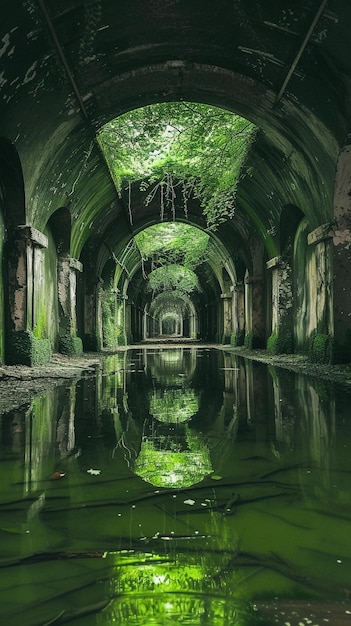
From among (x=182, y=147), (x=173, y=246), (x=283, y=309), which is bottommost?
(x=283, y=309)

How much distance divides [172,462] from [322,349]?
7.62 meters

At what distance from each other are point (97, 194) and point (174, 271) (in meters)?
18.8

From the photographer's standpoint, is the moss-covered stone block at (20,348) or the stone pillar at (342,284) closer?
the moss-covered stone block at (20,348)

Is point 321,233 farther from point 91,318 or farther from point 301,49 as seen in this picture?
point 91,318

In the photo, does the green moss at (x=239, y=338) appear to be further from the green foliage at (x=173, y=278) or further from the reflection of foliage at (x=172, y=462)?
the reflection of foliage at (x=172, y=462)

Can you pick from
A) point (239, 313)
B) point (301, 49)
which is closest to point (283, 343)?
point (239, 313)

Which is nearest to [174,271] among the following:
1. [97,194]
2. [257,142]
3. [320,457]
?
[97,194]

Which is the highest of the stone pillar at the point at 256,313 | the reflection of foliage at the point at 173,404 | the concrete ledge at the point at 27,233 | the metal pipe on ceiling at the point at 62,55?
the metal pipe on ceiling at the point at 62,55

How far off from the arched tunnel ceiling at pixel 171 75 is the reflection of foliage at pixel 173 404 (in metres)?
4.37

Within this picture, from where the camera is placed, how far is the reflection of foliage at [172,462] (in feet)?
9.62

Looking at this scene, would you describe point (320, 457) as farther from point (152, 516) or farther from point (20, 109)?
point (20, 109)

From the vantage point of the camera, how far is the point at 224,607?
1.59 meters

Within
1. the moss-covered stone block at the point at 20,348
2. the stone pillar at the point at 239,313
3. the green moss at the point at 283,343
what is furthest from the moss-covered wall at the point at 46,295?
the stone pillar at the point at 239,313

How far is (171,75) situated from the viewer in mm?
9359
